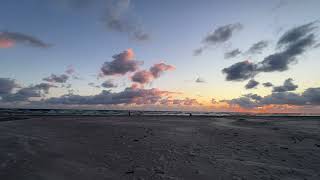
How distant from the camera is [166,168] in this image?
11.2 metres

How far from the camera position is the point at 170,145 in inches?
656

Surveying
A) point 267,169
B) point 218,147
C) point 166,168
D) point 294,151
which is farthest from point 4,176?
point 294,151

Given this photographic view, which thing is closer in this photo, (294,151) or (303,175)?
(303,175)

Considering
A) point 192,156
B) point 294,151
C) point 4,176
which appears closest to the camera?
point 4,176

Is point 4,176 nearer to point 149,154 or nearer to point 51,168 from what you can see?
point 51,168

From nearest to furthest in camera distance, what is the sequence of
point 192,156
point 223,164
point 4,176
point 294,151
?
point 4,176 < point 223,164 < point 192,156 < point 294,151

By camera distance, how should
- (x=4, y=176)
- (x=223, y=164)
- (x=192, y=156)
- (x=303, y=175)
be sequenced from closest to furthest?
1. (x=4, y=176)
2. (x=303, y=175)
3. (x=223, y=164)
4. (x=192, y=156)

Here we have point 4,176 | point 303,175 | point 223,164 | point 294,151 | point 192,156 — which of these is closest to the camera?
point 4,176

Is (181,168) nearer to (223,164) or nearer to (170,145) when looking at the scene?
(223,164)

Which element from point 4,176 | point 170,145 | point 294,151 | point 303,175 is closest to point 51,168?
point 4,176

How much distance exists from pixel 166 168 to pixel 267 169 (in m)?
4.40

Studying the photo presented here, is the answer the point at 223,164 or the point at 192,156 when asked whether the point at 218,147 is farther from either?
the point at 223,164

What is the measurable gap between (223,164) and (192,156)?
198 centimetres

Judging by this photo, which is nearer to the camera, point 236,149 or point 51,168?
point 51,168
